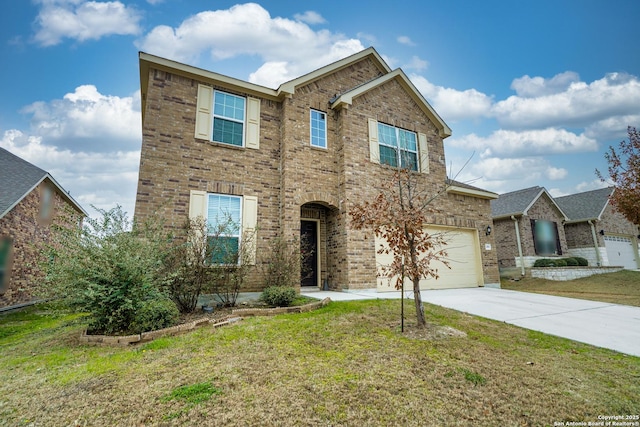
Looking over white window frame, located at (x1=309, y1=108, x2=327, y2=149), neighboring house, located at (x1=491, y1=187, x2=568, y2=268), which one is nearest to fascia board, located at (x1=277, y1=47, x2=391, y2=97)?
white window frame, located at (x1=309, y1=108, x2=327, y2=149)

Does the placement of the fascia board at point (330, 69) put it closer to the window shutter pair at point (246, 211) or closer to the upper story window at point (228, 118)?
the upper story window at point (228, 118)

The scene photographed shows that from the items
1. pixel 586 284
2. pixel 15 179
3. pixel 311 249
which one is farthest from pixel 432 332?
pixel 586 284

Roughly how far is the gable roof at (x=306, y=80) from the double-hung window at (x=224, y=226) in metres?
3.73

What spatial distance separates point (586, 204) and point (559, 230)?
5117 millimetres

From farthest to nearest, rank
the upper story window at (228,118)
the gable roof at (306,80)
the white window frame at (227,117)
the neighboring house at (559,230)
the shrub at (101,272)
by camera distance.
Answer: the neighboring house at (559,230), the upper story window at (228,118), the white window frame at (227,117), the gable roof at (306,80), the shrub at (101,272)

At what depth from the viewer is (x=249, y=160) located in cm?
938

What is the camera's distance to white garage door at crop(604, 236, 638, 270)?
21047 millimetres

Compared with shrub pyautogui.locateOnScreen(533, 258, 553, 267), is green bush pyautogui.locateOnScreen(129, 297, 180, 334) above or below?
below

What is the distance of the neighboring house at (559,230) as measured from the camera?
17.6 m

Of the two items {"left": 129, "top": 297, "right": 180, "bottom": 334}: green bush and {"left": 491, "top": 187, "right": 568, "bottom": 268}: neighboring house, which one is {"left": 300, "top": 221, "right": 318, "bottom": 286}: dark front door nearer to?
{"left": 129, "top": 297, "right": 180, "bottom": 334}: green bush

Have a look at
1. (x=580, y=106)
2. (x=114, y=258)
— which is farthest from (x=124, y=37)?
(x=580, y=106)

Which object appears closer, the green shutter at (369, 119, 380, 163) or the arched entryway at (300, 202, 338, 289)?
the arched entryway at (300, 202, 338, 289)

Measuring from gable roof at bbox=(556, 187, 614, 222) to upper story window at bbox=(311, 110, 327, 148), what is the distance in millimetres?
21059

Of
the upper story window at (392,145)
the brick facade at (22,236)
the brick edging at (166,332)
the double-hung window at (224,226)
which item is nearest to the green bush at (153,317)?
the brick edging at (166,332)
